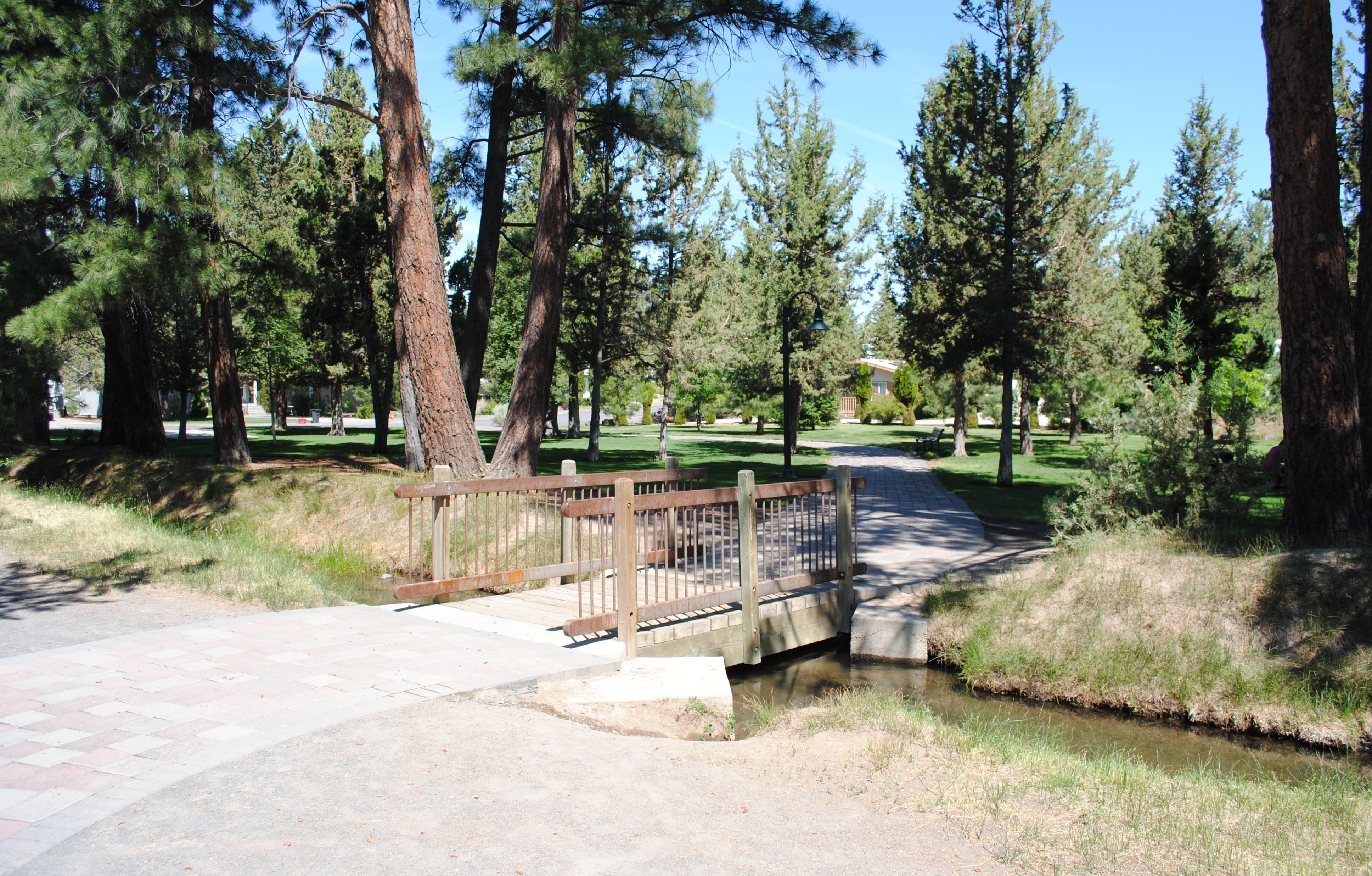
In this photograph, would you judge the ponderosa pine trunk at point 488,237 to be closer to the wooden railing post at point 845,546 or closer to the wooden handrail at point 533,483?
the wooden handrail at point 533,483

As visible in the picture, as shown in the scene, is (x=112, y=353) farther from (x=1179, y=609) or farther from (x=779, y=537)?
(x=1179, y=609)

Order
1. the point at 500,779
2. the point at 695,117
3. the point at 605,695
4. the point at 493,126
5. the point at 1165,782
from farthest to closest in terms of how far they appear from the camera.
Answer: the point at 493,126 < the point at 695,117 < the point at 605,695 < the point at 1165,782 < the point at 500,779

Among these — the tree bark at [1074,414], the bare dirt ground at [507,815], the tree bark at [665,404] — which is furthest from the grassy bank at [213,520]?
the tree bark at [1074,414]

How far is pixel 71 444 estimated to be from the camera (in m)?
21.5

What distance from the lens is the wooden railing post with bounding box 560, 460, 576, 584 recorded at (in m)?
9.30

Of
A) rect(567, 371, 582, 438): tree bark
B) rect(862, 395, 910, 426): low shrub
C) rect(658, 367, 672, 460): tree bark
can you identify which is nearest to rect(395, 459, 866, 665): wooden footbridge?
rect(658, 367, 672, 460): tree bark

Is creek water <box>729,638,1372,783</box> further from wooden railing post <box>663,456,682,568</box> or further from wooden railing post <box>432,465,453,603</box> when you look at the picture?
wooden railing post <box>432,465,453,603</box>

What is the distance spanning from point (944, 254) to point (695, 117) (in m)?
8.65

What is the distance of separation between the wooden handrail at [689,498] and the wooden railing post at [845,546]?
13 centimetres

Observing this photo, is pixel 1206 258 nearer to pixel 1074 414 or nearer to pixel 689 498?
pixel 1074 414

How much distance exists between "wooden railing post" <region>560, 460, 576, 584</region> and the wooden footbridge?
0.09 feet

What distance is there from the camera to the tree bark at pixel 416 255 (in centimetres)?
1282

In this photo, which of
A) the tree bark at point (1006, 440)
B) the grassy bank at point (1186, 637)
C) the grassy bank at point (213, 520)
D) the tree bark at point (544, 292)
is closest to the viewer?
the grassy bank at point (1186, 637)

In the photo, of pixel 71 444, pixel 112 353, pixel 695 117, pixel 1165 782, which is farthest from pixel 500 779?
pixel 71 444
